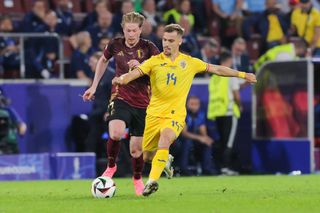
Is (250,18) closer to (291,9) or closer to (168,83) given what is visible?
(291,9)

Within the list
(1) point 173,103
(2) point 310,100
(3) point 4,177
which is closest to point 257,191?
(1) point 173,103

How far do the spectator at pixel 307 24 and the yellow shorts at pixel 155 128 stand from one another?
36.5ft

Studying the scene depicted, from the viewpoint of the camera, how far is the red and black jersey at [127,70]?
12.6 metres

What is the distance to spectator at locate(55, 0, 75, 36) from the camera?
21.3 meters

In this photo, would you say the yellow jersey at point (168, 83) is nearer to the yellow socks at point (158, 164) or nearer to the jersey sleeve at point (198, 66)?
the jersey sleeve at point (198, 66)

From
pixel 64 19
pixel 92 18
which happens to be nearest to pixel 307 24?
pixel 92 18

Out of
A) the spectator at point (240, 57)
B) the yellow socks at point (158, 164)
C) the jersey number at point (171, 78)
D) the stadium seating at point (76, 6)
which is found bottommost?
the yellow socks at point (158, 164)

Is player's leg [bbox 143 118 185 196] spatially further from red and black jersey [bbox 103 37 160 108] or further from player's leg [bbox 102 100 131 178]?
red and black jersey [bbox 103 37 160 108]

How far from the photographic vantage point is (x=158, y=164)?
11570 mm

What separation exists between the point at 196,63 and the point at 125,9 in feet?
31.4

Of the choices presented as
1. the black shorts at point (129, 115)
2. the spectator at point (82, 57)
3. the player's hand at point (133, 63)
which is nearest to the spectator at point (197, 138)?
the spectator at point (82, 57)

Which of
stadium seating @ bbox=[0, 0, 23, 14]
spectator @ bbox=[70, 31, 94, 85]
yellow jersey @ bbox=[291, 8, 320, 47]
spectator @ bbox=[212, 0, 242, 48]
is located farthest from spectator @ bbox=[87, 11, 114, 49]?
yellow jersey @ bbox=[291, 8, 320, 47]

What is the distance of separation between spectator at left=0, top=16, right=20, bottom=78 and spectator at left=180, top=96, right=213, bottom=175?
346 cm

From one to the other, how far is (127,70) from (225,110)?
8099mm
